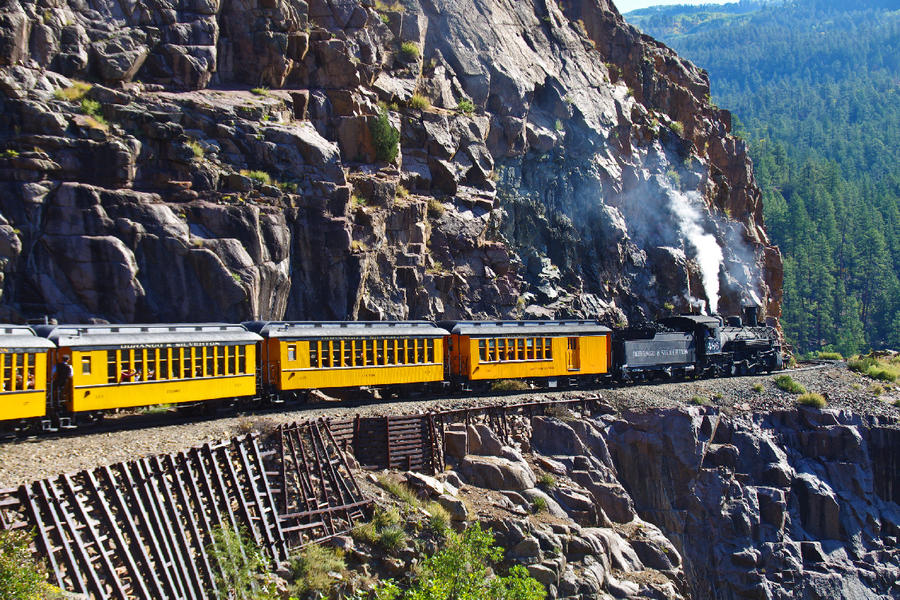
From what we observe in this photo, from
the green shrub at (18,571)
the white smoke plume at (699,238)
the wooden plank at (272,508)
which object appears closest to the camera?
the green shrub at (18,571)

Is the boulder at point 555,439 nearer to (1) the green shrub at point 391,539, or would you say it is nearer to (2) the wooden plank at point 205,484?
(1) the green shrub at point 391,539

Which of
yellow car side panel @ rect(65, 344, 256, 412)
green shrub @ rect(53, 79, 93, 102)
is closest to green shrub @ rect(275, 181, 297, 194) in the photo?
green shrub @ rect(53, 79, 93, 102)

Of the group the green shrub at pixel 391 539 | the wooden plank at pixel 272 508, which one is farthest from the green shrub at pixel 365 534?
the wooden plank at pixel 272 508

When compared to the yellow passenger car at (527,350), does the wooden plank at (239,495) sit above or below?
below

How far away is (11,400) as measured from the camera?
2048cm

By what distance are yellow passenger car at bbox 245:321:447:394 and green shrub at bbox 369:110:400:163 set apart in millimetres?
12570

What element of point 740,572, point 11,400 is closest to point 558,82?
point 740,572

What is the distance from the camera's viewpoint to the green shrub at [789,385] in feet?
122

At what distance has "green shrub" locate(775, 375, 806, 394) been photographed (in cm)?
3712

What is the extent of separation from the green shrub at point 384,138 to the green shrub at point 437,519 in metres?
23.1

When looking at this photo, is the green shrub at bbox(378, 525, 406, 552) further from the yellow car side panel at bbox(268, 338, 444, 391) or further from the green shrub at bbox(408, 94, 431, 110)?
the green shrub at bbox(408, 94, 431, 110)

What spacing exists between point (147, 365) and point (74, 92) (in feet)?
52.0

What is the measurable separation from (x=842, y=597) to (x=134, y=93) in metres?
32.7

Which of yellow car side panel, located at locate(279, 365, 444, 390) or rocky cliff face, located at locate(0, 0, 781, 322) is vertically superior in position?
rocky cliff face, located at locate(0, 0, 781, 322)
